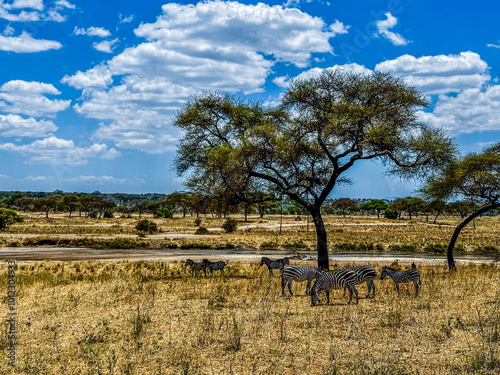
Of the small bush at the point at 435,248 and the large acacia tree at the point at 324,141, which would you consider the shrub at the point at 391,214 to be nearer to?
the small bush at the point at 435,248

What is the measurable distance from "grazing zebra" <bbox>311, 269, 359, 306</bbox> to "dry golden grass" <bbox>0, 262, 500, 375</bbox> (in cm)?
46

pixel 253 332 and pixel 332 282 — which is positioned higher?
pixel 332 282

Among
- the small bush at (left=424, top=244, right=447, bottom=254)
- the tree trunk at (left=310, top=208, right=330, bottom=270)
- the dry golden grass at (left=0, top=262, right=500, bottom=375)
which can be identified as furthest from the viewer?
the small bush at (left=424, top=244, right=447, bottom=254)

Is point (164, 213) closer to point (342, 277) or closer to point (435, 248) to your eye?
point (435, 248)

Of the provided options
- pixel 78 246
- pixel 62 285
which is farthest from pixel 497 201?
pixel 78 246

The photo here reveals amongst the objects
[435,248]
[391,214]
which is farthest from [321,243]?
[391,214]

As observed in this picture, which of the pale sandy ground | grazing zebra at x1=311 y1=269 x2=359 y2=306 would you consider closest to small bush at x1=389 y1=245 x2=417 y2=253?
the pale sandy ground

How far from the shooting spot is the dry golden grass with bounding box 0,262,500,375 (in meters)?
9.46

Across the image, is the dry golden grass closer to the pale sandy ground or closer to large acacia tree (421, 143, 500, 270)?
large acacia tree (421, 143, 500, 270)

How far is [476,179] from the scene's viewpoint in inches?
996

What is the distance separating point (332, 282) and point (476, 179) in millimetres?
15512

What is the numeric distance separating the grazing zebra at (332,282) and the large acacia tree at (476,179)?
41.3 feet

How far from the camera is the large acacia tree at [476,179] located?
24.9 m

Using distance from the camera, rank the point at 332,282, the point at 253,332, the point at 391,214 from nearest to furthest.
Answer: the point at 253,332
the point at 332,282
the point at 391,214
